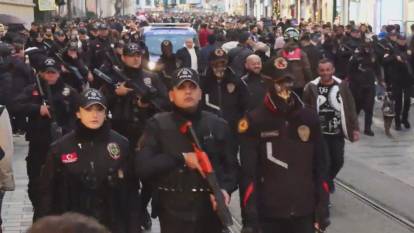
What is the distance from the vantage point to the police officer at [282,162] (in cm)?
571

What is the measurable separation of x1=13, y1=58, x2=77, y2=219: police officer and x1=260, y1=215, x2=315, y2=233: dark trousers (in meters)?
3.11

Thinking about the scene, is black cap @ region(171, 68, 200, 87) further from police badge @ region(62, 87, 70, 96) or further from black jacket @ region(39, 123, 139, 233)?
police badge @ region(62, 87, 70, 96)

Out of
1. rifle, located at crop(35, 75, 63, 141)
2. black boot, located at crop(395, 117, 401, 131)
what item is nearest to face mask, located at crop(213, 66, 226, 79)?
rifle, located at crop(35, 75, 63, 141)

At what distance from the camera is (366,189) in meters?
11.0

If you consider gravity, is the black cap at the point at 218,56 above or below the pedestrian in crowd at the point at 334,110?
above

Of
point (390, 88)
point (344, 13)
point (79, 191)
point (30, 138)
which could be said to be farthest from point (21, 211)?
point (344, 13)

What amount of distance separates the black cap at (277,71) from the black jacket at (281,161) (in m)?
0.13

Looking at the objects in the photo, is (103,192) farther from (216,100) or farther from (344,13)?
(344,13)

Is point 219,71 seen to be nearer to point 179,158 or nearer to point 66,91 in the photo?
point 66,91

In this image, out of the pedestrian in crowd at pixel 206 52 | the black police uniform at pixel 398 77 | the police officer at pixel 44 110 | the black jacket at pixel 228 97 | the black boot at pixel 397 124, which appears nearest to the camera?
the police officer at pixel 44 110

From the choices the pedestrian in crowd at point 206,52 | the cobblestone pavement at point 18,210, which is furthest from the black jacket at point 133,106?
the pedestrian in crowd at point 206,52

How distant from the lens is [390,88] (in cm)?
1667

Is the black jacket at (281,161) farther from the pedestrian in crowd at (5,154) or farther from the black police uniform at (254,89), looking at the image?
the black police uniform at (254,89)

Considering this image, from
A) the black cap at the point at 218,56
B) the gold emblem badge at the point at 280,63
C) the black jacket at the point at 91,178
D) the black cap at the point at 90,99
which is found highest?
the gold emblem badge at the point at 280,63
